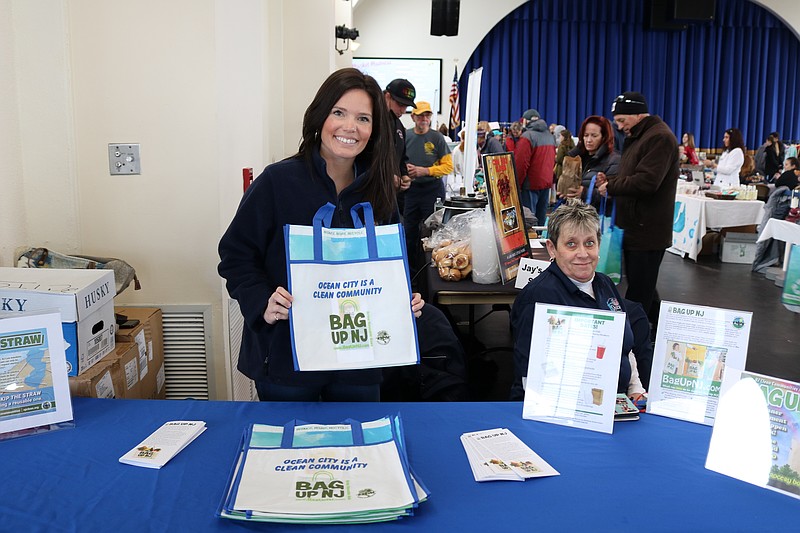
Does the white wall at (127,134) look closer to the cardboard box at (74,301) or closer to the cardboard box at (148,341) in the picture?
the cardboard box at (148,341)

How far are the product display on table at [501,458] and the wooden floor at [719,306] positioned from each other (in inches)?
80.6

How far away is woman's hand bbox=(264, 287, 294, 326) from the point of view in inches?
59.5

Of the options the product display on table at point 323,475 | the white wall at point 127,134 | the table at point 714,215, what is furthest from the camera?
the table at point 714,215

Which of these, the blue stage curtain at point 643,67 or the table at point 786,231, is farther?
the blue stage curtain at point 643,67

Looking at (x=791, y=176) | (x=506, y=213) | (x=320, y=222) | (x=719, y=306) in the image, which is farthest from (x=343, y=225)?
(x=791, y=176)

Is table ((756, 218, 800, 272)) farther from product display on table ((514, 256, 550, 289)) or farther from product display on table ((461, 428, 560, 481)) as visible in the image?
product display on table ((461, 428, 560, 481))

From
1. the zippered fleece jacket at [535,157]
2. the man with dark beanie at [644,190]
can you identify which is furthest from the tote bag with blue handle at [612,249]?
the zippered fleece jacket at [535,157]

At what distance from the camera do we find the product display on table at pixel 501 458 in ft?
4.33

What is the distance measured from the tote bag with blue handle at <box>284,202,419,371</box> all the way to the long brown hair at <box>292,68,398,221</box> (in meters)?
0.27

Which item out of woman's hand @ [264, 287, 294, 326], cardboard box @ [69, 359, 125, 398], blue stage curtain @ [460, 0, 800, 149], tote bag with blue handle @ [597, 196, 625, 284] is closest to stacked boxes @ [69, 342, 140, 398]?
cardboard box @ [69, 359, 125, 398]

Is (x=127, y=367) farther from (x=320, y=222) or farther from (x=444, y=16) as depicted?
(x=444, y=16)

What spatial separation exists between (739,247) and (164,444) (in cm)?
747

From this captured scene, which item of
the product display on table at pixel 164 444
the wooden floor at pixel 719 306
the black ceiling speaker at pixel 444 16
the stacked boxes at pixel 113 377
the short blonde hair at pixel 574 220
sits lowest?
the wooden floor at pixel 719 306

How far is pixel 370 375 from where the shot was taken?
1.75 metres
